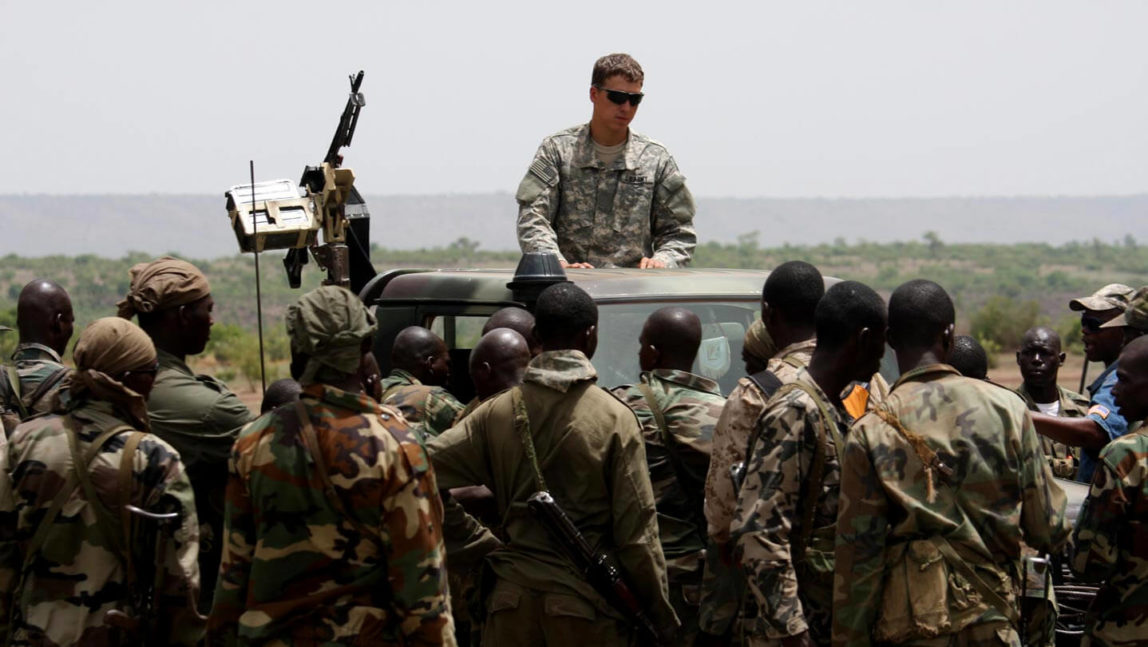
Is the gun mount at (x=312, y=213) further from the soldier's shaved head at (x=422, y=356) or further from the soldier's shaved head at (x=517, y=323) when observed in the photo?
the soldier's shaved head at (x=517, y=323)

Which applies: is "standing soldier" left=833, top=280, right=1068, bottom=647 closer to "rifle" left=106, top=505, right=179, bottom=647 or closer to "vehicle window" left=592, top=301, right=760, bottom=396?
"vehicle window" left=592, top=301, right=760, bottom=396

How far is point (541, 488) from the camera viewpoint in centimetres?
470

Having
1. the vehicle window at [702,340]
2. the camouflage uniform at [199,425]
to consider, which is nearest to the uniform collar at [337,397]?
the camouflage uniform at [199,425]

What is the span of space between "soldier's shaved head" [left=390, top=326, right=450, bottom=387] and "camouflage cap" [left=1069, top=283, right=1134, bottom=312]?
10.7ft

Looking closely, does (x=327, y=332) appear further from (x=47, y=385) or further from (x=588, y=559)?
(x=47, y=385)

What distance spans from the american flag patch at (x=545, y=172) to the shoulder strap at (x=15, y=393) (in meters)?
2.62

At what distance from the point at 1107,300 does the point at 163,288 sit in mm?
4701

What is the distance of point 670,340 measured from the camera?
5203 mm

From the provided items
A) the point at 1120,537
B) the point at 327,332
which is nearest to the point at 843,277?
the point at 1120,537

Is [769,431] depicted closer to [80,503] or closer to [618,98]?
[80,503]

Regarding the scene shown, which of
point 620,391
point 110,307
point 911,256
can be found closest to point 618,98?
point 620,391

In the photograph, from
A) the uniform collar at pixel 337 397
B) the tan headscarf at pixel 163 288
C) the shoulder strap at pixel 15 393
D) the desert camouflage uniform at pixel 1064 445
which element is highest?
the tan headscarf at pixel 163 288

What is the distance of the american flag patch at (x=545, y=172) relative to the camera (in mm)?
7277

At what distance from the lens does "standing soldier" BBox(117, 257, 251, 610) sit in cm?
494
